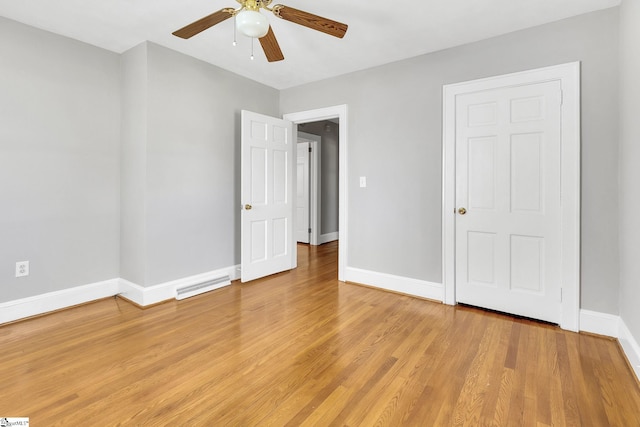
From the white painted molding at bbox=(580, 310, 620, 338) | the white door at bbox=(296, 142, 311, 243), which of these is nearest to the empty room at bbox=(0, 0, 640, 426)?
the white painted molding at bbox=(580, 310, 620, 338)

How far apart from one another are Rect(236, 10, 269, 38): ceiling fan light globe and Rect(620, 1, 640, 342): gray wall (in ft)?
7.31

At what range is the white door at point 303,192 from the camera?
246 inches

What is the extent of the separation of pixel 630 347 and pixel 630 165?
3.79ft

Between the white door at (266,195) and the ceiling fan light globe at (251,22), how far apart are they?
1.73m

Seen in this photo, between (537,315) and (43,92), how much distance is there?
4.59 metres

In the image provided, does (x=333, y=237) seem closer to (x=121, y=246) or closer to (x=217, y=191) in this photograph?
(x=217, y=191)

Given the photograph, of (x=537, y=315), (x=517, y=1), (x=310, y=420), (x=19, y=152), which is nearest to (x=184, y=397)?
(x=310, y=420)

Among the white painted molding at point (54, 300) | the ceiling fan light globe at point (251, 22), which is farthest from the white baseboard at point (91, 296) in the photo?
the ceiling fan light globe at point (251, 22)

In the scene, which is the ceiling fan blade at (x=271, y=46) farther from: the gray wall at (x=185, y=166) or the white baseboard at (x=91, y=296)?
the white baseboard at (x=91, y=296)

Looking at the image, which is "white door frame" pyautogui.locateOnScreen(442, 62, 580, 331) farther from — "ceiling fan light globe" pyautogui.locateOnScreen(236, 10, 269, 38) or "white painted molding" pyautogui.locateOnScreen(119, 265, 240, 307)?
"white painted molding" pyautogui.locateOnScreen(119, 265, 240, 307)

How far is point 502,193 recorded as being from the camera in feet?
9.08

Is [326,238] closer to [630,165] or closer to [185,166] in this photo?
[185,166]

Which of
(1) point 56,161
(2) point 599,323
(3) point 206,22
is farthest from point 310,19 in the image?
(2) point 599,323

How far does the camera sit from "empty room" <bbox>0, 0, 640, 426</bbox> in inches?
70.0
